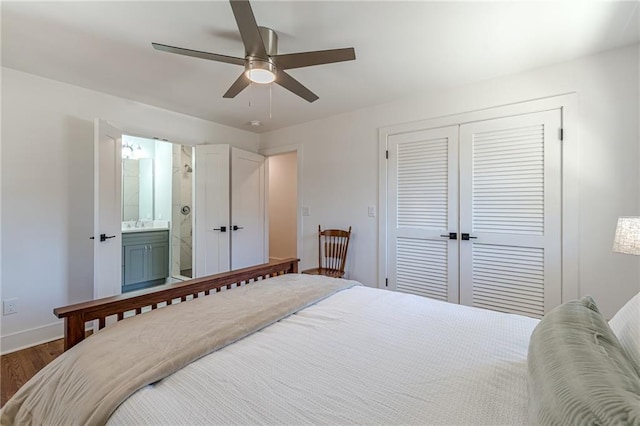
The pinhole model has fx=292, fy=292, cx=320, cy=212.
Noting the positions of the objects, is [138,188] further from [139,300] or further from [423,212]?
[423,212]

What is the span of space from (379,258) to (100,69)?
3.13m

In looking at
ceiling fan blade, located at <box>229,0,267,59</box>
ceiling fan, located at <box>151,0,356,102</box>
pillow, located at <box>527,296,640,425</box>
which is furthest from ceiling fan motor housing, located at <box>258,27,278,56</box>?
pillow, located at <box>527,296,640,425</box>

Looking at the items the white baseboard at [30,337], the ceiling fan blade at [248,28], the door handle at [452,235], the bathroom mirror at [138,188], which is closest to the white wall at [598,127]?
the door handle at [452,235]

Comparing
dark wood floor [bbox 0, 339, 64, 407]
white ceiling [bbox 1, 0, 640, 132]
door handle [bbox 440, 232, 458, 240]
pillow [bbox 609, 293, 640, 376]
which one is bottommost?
dark wood floor [bbox 0, 339, 64, 407]

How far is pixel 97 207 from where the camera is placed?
260 centimetres

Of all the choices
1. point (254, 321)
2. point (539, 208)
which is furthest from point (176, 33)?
point (539, 208)

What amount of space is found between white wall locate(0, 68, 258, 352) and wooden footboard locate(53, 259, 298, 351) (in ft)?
Result: 5.38

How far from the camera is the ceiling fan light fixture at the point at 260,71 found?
5.88ft

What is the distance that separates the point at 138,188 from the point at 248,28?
14.1ft

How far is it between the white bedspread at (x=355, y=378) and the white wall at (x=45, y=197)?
2.57 metres

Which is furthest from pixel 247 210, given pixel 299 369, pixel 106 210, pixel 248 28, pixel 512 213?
pixel 299 369

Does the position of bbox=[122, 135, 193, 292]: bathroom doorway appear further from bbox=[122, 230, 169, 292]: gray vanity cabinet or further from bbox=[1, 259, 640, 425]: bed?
bbox=[1, 259, 640, 425]: bed

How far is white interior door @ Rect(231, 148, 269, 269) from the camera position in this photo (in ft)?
12.7

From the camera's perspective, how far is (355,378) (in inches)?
37.7
